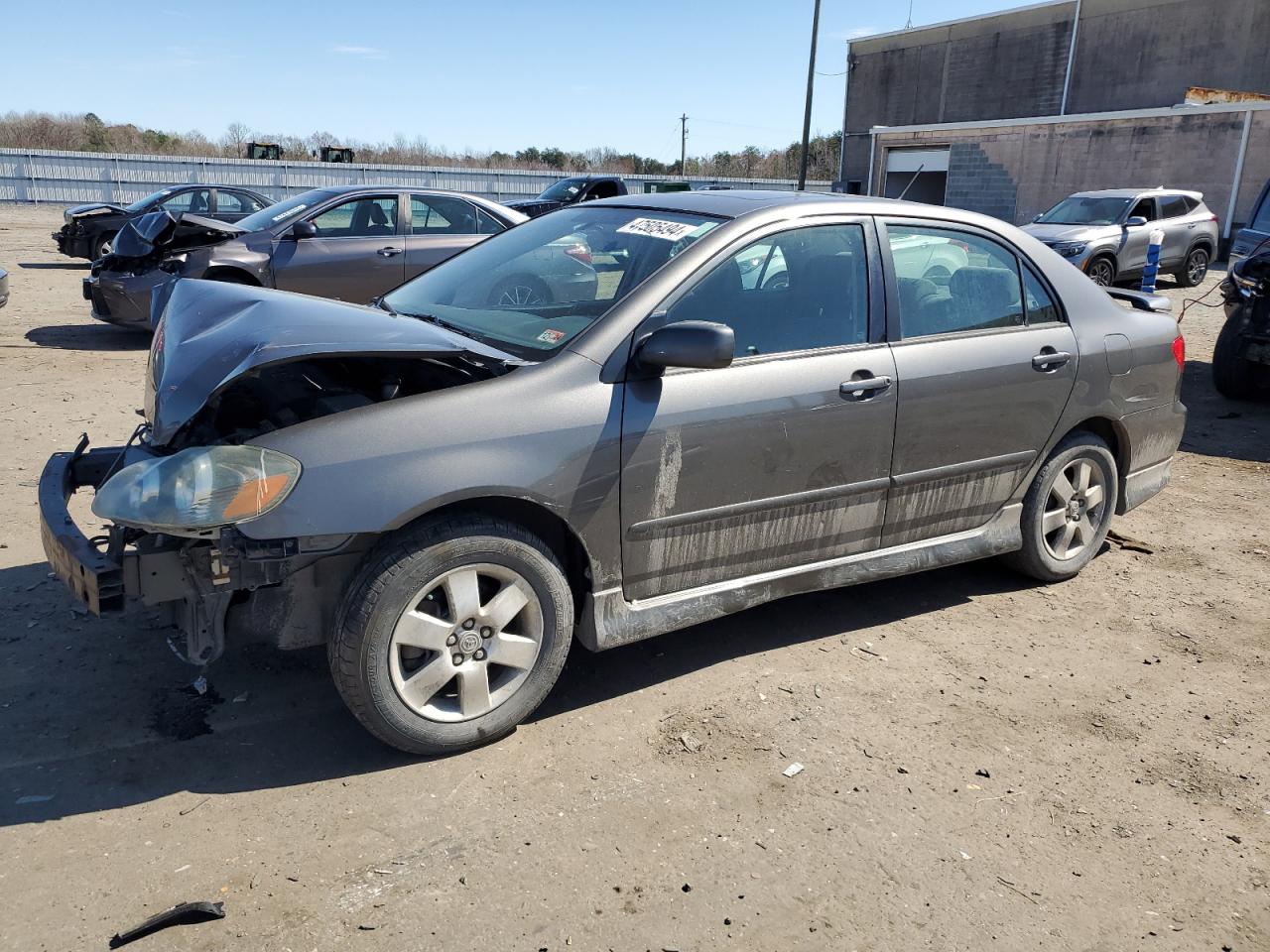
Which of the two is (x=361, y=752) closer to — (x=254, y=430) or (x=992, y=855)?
(x=254, y=430)

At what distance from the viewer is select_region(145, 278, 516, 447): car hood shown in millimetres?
3105

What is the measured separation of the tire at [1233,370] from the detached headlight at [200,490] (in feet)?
28.4

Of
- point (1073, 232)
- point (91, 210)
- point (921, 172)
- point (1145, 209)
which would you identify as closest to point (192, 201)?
point (91, 210)

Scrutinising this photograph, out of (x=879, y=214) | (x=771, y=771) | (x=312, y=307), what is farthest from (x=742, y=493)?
(x=312, y=307)

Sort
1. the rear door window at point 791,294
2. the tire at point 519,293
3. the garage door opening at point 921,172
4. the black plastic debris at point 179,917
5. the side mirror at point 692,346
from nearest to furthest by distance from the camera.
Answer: the black plastic debris at point 179,917
the side mirror at point 692,346
the rear door window at point 791,294
the tire at point 519,293
the garage door opening at point 921,172

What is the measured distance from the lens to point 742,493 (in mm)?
3658

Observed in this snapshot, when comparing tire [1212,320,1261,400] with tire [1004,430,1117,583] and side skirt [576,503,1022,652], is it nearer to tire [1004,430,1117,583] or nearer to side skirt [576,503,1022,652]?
tire [1004,430,1117,583]

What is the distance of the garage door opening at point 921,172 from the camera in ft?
109

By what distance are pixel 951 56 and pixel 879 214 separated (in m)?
44.6

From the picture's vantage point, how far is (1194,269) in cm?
1836

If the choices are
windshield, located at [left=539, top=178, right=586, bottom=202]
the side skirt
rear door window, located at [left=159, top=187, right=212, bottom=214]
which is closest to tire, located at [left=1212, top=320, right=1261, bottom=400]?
the side skirt

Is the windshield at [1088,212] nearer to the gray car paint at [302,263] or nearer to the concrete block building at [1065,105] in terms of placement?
the concrete block building at [1065,105]

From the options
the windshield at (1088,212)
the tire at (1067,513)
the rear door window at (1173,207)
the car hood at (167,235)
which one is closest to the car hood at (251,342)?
the tire at (1067,513)

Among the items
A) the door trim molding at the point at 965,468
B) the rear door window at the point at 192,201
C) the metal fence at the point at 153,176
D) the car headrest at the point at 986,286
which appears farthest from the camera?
the metal fence at the point at 153,176
